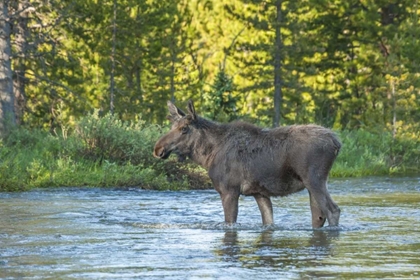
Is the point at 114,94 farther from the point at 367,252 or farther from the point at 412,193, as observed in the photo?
the point at 367,252

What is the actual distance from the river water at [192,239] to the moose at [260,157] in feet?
1.16

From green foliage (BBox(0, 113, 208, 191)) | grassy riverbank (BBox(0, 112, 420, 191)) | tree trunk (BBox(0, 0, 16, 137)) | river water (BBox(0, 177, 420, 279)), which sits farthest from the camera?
tree trunk (BBox(0, 0, 16, 137))

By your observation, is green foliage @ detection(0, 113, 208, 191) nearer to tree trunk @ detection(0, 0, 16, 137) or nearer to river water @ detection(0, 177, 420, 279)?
Answer: river water @ detection(0, 177, 420, 279)

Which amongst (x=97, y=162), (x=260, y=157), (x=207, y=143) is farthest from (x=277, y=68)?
(x=260, y=157)

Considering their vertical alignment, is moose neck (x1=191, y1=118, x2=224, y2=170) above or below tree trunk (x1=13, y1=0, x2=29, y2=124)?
below

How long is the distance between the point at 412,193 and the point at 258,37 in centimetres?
2638

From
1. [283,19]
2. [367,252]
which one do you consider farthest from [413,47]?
[367,252]

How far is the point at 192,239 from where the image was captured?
41.4 feet

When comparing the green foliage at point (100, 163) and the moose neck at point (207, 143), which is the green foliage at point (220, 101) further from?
the moose neck at point (207, 143)

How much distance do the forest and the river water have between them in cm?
468

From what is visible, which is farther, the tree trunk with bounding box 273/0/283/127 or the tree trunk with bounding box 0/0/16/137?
the tree trunk with bounding box 273/0/283/127

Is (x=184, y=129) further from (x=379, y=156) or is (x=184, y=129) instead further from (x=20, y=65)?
(x=20, y=65)

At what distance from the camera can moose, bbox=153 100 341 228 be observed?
13602mm

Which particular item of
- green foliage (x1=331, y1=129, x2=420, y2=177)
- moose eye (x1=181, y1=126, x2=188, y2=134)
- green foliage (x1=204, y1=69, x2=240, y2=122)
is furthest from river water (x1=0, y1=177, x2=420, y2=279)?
green foliage (x1=331, y1=129, x2=420, y2=177)
